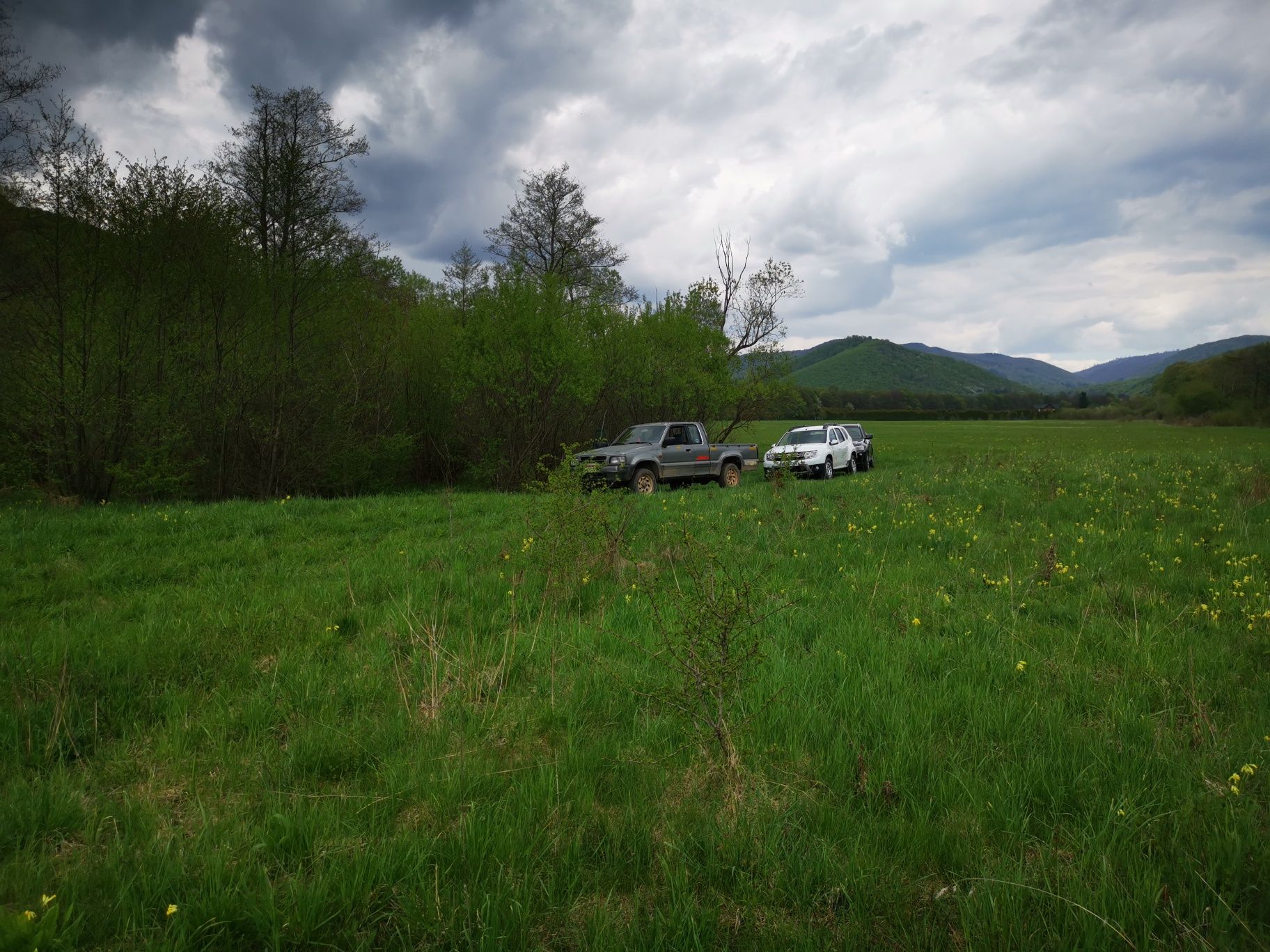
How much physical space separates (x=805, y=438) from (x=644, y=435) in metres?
7.68

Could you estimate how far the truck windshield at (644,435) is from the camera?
1695 cm

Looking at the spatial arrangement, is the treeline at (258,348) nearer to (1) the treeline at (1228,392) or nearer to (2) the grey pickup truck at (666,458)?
(2) the grey pickup truck at (666,458)

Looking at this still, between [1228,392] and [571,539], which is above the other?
[1228,392]

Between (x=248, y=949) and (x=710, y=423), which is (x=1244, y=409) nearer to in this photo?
(x=710, y=423)

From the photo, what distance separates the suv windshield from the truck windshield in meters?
6.34

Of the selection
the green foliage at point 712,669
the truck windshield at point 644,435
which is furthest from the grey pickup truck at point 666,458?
the green foliage at point 712,669

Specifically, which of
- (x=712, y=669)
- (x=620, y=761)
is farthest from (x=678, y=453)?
(x=620, y=761)

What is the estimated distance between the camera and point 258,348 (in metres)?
14.6

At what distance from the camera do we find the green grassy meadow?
2.03 meters

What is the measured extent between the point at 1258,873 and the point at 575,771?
2.62 m

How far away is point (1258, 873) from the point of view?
2121mm

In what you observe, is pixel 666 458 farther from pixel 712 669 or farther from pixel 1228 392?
pixel 1228 392

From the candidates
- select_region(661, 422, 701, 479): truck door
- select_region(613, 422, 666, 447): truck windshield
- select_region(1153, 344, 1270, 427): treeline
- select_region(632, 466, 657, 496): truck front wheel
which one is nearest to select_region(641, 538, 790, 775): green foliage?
select_region(632, 466, 657, 496): truck front wheel

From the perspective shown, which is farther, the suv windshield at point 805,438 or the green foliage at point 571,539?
the suv windshield at point 805,438
